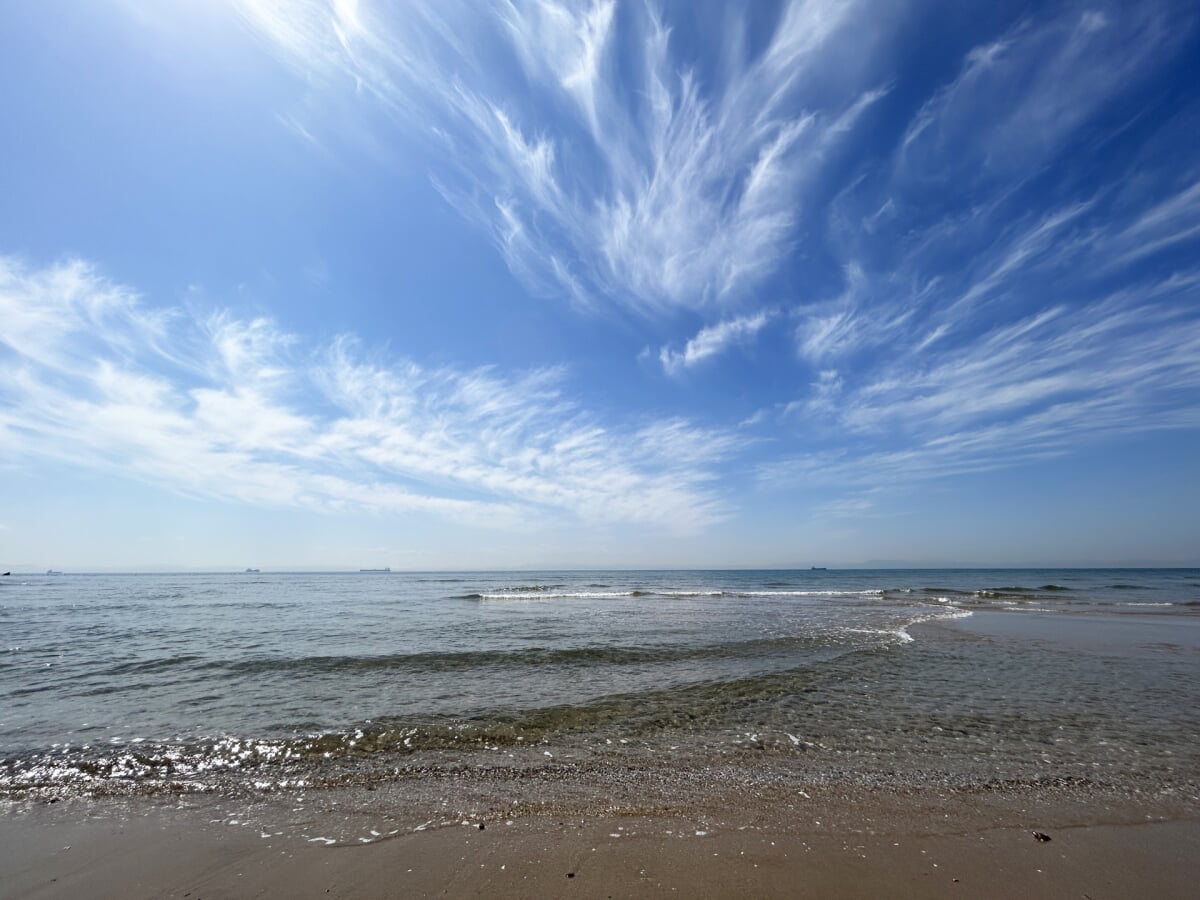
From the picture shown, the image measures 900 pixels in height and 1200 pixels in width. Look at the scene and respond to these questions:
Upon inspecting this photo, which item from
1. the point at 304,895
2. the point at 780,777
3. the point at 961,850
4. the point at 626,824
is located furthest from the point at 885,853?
the point at 304,895

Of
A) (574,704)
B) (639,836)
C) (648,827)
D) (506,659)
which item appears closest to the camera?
(639,836)

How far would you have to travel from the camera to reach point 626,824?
552cm

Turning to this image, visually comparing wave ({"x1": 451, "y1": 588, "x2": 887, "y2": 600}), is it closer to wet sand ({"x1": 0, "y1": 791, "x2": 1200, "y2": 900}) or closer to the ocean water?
the ocean water

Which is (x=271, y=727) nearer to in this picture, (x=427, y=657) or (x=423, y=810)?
(x=423, y=810)

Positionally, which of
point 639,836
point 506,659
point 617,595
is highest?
point 639,836

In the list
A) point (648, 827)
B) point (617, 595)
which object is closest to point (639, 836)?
point (648, 827)

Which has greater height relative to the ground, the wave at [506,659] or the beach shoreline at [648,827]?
the beach shoreline at [648,827]

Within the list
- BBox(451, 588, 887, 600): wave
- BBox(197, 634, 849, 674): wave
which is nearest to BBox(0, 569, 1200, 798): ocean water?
BBox(197, 634, 849, 674): wave

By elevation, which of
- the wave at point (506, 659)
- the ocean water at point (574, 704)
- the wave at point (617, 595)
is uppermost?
the ocean water at point (574, 704)

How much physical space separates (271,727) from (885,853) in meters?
9.74

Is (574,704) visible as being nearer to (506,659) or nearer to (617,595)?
(506,659)

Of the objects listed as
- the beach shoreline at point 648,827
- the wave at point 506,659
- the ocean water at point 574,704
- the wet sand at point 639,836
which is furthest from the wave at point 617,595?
the wet sand at point 639,836

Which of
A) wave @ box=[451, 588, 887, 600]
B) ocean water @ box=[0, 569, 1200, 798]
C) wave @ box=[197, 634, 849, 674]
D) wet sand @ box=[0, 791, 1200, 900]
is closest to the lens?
wet sand @ box=[0, 791, 1200, 900]

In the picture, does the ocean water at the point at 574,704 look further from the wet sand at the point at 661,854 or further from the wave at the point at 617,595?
the wave at the point at 617,595
